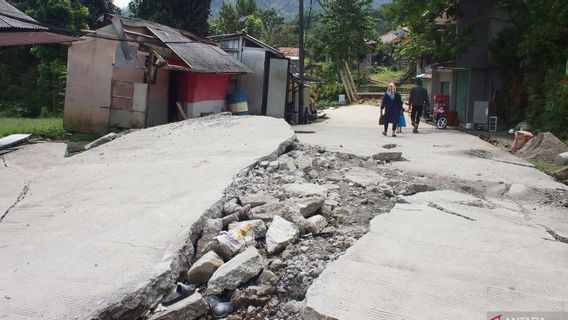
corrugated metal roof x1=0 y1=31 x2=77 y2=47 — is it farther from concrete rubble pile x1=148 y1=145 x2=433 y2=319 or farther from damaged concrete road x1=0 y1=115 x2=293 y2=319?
concrete rubble pile x1=148 y1=145 x2=433 y2=319

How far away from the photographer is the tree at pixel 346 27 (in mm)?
42281

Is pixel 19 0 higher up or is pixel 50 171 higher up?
pixel 19 0

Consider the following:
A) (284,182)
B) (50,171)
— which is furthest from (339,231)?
(50,171)

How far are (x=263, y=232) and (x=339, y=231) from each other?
2.09ft

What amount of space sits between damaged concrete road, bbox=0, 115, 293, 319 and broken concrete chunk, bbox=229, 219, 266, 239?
1.03 feet

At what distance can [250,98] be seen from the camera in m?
20.2

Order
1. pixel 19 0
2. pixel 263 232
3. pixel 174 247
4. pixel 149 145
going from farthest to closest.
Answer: pixel 19 0 → pixel 149 145 → pixel 263 232 → pixel 174 247

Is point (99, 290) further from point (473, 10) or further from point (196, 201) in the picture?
point (473, 10)

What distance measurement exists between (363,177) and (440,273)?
3083 millimetres

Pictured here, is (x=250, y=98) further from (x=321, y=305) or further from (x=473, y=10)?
(x=321, y=305)

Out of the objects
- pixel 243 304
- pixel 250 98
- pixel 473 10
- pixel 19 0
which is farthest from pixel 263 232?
pixel 19 0

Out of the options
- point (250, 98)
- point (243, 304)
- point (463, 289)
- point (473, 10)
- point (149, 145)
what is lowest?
point (243, 304)

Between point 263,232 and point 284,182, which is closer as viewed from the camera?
point 263,232

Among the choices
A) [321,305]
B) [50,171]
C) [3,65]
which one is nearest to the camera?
[321,305]
